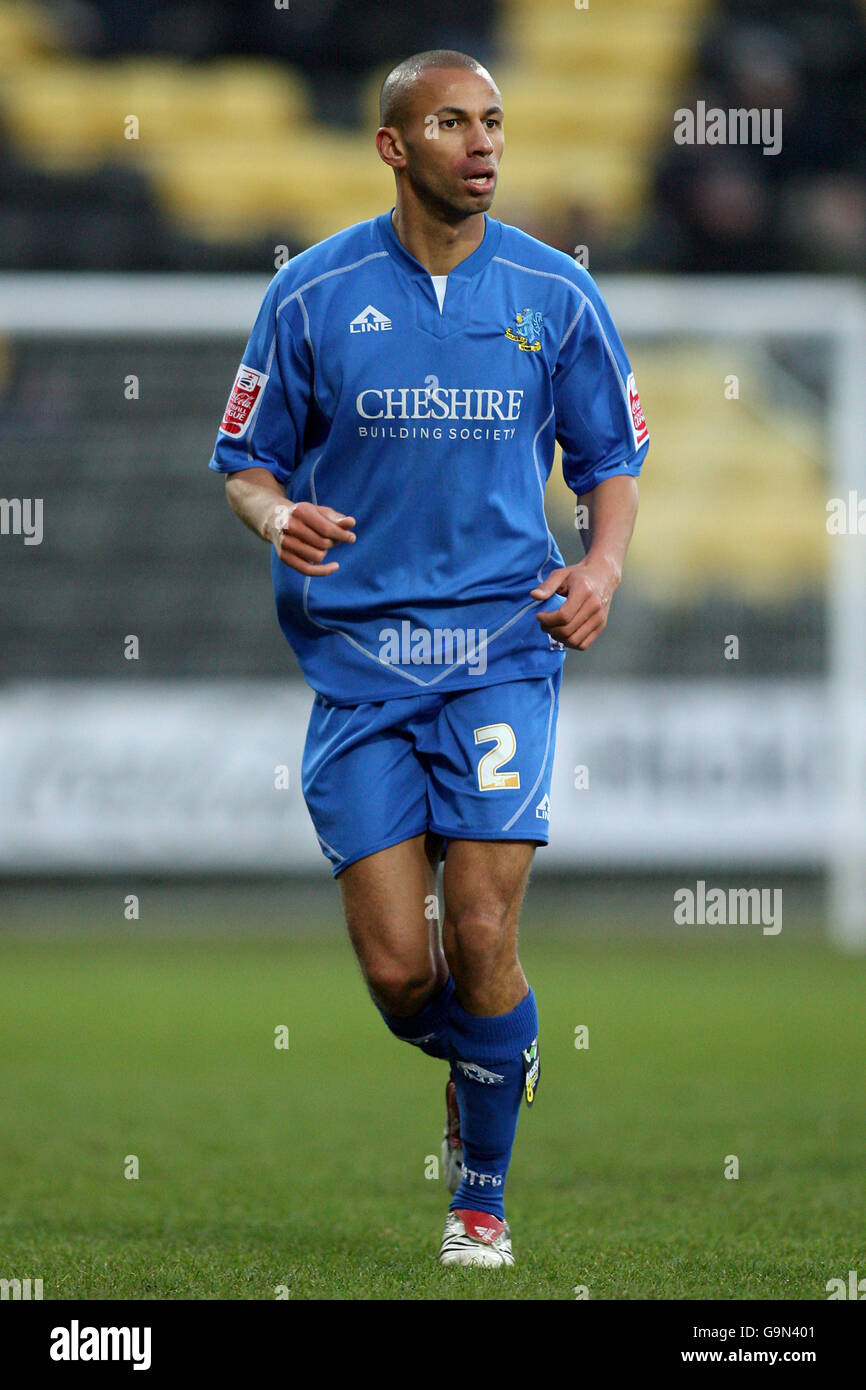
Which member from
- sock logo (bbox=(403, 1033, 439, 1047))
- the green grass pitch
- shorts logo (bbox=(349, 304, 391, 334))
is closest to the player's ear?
shorts logo (bbox=(349, 304, 391, 334))

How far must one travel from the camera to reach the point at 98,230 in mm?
12797

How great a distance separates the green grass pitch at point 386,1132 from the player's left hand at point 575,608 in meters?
1.17

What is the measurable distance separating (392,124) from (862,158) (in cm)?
1079

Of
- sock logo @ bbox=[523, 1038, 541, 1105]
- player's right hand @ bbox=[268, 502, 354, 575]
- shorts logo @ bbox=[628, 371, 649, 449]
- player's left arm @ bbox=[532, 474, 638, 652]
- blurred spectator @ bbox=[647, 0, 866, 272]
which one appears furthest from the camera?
blurred spectator @ bbox=[647, 0, 866, 272]

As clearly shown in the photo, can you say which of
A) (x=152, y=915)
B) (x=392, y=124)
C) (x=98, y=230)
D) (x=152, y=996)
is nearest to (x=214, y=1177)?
(x=392, y=124)

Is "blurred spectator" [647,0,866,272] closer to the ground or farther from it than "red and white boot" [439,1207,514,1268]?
farther from it

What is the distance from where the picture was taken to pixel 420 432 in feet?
12.6

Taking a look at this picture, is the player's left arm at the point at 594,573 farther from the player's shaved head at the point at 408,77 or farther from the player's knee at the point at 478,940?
the player's shaved head at the point at 408,77

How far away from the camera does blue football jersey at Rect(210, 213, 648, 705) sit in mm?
3844

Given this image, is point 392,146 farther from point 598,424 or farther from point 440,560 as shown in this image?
point 440,560

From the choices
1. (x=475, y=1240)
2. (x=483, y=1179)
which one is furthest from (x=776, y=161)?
(x=475, y=1240)

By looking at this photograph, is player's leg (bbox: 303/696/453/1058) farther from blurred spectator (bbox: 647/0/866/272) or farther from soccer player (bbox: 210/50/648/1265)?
blurred spectator (bbox: 647/0/866/272)

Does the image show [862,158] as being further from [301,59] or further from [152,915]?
[152,915]

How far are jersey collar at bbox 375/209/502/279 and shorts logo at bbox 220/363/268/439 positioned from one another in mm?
358
